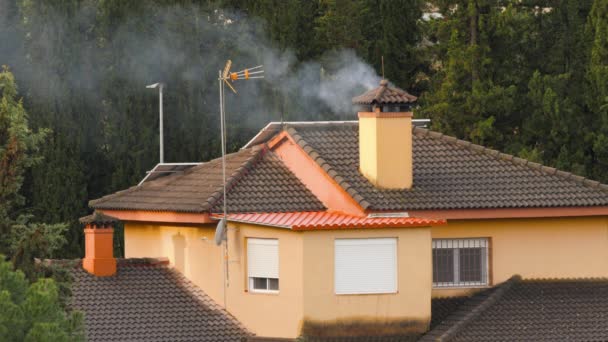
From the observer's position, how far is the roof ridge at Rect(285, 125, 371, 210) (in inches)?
1268

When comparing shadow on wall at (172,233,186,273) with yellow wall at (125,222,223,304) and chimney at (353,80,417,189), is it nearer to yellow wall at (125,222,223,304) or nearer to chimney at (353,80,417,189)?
yellow wall at (125,222,223,304)

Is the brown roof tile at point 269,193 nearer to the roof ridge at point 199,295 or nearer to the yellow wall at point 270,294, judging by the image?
the yellow wall at point 270,294

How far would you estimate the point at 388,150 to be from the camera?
33.1m

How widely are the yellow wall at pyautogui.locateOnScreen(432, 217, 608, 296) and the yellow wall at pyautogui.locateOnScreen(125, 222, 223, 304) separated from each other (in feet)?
13.7

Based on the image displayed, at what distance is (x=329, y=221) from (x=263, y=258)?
1590 mm

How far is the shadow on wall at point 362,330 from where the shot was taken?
Result: 31.3m

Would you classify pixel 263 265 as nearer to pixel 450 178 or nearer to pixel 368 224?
pixel 368 224

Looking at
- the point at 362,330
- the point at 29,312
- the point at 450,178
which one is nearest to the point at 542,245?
the point at 450,178

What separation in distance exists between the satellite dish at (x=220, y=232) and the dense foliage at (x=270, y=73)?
13707 mm

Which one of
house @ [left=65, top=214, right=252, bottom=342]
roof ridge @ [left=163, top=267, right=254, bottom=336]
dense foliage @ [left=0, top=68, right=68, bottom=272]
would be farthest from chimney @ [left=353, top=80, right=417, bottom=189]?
dense foliage @ [left=0, top=68, right=68, bottom=272]

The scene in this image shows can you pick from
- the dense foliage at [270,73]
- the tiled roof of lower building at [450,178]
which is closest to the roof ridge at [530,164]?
the tiled roof of lower building at [450,178]

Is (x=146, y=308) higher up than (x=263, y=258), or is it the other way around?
(x=263, y=258)

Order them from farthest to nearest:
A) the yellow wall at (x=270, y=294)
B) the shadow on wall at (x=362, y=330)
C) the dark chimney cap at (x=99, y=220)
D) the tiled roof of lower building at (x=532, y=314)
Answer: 1. the dark chimney cap at (x=99, y=220)
2. the tiled roof of lower building at (x=532, y=314)
3. the yellow wall at (x=270, y=294)
4. the shadow on wall at (x=362, y=330)

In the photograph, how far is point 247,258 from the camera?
3275cm
